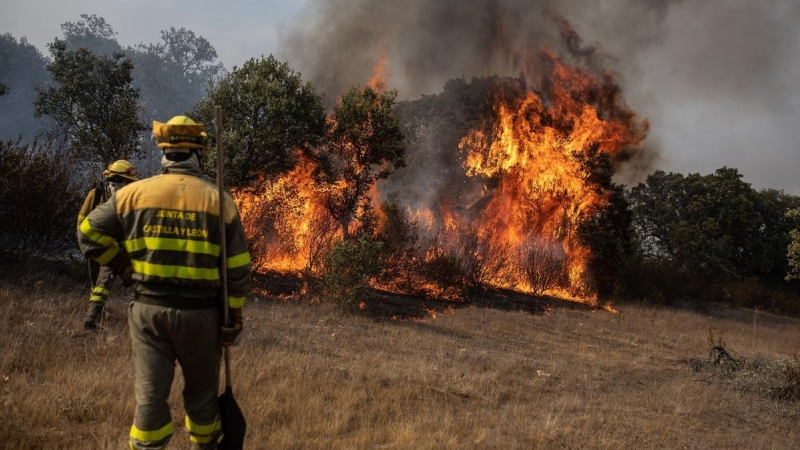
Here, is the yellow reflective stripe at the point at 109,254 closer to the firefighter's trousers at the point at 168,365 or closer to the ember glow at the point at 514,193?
the firefighter's trousers at the point at 168,365

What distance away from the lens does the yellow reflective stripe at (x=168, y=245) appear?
2.85 m

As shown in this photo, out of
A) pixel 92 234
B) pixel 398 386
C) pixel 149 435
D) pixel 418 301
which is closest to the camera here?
pixel 149 435

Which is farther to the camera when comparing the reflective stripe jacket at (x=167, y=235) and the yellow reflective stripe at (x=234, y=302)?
the yellow reflective stripe at (x=234, y=302)

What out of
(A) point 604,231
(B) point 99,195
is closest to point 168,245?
(B) point 99,195

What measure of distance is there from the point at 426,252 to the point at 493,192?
24.1ft

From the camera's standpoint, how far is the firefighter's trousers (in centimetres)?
279

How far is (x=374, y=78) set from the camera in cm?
2366

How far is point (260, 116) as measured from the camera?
14219mm

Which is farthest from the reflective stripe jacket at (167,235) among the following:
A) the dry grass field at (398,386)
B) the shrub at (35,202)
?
the shrub at (35,202)

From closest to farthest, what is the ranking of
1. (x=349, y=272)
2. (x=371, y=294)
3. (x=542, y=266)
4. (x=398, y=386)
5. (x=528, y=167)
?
(x=398, y=386) → (x=349, y=272) → (x=371, y=294) → (x=542, y=266) → (x=528, y=167)

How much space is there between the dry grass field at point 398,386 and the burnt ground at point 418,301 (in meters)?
1.18

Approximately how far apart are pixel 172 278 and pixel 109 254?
1.73ft

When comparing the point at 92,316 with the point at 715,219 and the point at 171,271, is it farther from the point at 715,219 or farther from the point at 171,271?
the point at 715,219

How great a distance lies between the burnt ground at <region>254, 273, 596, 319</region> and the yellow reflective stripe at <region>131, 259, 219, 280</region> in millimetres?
8665
